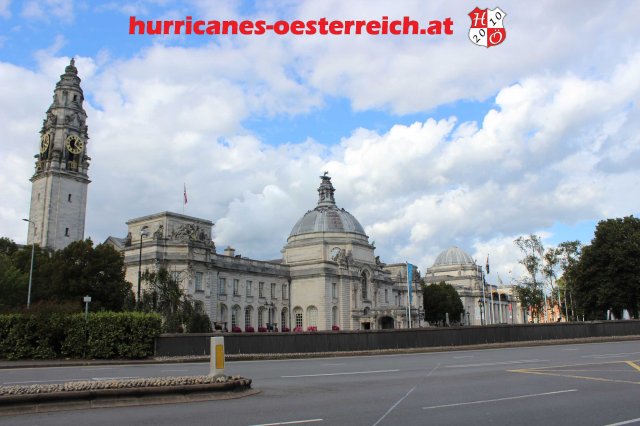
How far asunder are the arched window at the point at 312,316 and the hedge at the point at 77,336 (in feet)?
201

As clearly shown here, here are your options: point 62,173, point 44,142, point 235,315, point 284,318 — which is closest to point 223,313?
point 235,315

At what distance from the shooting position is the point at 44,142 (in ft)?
282

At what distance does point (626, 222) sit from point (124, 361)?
2310 inches

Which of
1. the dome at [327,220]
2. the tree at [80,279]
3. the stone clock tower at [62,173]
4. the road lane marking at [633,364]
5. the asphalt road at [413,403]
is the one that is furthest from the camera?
the dome at [327,220]

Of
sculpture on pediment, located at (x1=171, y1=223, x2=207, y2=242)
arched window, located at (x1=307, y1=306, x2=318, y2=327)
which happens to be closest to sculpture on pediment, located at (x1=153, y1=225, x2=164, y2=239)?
sculpture on pediment, located at (x1=171, y1=223, x2=207, y2=242)

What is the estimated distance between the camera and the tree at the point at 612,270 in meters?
65.4

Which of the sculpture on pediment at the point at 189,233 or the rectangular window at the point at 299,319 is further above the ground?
the sculpture on pediment at the point at 189,233

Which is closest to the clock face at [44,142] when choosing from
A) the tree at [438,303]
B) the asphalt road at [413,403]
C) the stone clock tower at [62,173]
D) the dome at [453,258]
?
the stone clock tower at [62,173]

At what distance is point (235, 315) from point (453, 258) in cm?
8735

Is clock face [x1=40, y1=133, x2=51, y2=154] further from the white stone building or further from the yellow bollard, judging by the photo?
the white stone building

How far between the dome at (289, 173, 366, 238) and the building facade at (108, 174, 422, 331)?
0.18m

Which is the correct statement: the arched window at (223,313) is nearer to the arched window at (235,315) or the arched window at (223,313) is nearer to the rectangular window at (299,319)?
the arched window at (235,315)

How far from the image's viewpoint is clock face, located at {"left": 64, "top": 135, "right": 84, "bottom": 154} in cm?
8518

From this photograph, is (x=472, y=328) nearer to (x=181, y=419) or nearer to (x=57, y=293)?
(x=181, y=419)
